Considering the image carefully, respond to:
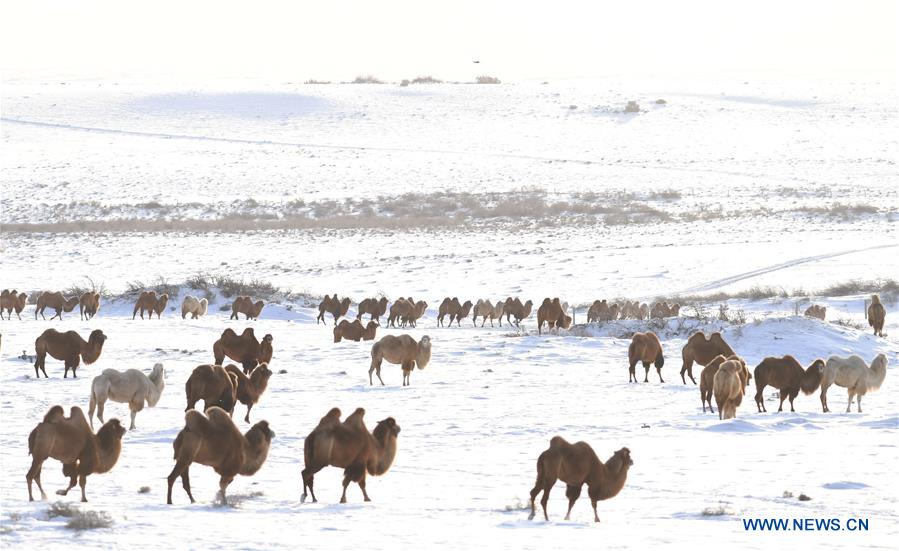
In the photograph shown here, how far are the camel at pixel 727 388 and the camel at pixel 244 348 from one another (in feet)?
21.8

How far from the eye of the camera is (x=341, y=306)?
29375 millimetres

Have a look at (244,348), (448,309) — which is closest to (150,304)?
(448,309)

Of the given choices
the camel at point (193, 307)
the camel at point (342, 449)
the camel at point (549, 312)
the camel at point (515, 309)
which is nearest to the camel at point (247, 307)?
the camel at point (193, 307)

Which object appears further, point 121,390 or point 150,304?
point 150,304

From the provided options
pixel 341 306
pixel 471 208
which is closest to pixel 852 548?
pixel 341 306

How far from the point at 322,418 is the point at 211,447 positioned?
983 millimetres

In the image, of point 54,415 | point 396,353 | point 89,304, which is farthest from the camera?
point 89,304

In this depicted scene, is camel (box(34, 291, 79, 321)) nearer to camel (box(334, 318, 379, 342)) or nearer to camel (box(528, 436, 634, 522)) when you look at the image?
camel (box(334, 318, 379, 342))

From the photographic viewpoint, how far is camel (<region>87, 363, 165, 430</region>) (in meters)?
13.7

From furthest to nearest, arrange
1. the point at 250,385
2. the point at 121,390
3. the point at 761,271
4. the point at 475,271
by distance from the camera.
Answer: the point at 475,271 → the point at 761,271 → the point at 250,385 → the point at 121,390

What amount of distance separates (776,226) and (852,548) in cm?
4659

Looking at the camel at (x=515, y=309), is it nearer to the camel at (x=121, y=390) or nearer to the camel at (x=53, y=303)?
the camel at (x=53, y=303)

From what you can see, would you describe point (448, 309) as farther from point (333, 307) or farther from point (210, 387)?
point (210, 387)

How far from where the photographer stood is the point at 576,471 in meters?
9.60
